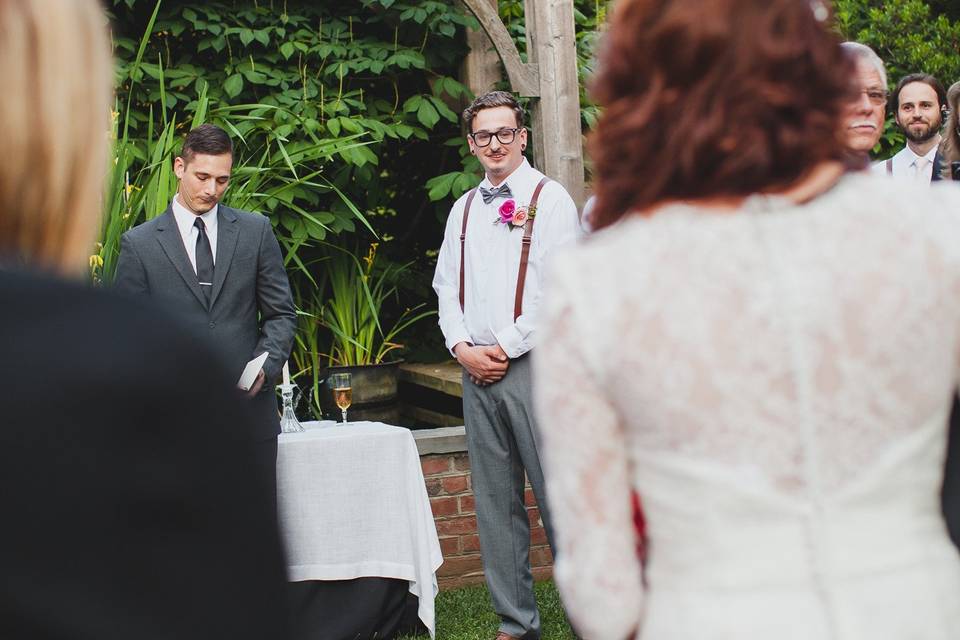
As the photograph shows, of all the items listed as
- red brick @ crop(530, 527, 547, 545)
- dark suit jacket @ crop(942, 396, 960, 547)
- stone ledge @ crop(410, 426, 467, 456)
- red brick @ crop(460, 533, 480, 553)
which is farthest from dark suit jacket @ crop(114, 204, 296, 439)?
dark suit jacket @ crop(942, 396, 960, 547)

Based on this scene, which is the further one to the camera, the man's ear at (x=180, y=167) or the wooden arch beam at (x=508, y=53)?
the wooden arch beam at (x=508, y=53)

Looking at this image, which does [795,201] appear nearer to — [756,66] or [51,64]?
[756,66]

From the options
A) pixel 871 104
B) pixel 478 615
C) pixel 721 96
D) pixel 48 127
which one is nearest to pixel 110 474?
pixel 48 127

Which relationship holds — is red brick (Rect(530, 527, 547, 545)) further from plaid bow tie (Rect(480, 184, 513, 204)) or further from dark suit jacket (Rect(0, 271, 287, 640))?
dark suit jacket (Rect(0, 271, 287, 640))

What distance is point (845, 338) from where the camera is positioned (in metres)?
1.33

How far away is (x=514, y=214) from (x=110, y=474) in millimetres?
3776

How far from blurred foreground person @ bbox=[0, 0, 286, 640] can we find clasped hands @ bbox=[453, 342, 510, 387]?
3.60 m

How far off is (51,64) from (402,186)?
21.1ft

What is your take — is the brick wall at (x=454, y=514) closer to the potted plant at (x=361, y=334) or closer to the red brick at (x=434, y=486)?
the red brick at (x=434, y=486)

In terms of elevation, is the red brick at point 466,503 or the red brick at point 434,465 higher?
the red brick at point 434,465

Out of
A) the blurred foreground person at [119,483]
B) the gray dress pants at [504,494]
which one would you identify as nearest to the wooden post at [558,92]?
the gray dress pants at [504,494]

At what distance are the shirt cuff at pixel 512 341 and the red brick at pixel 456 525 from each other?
1.28 m

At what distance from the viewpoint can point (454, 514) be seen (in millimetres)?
5469

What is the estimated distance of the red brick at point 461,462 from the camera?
5.46 m
